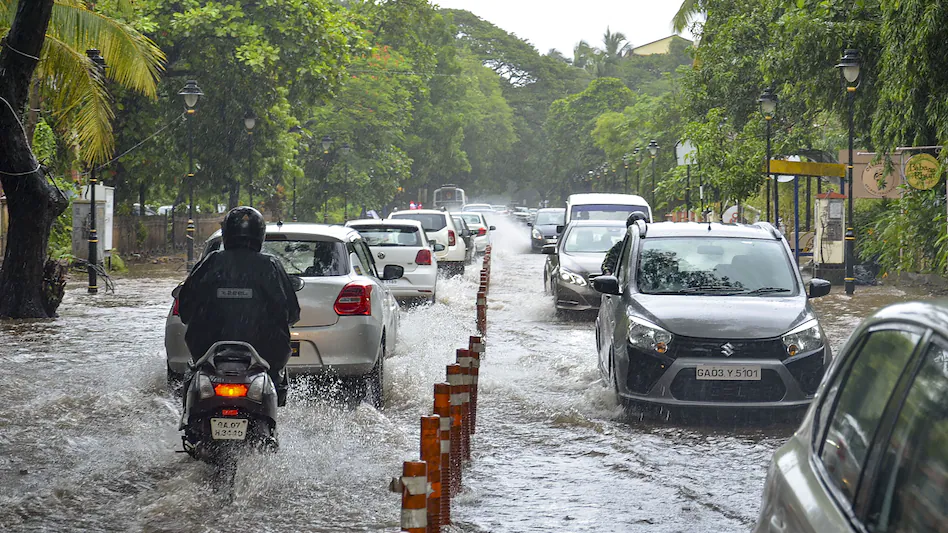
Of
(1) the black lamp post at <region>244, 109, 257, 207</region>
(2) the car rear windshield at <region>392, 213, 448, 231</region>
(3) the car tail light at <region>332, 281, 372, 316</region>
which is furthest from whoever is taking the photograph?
(1) the black lamp post at <region>244, 109, 257, 207</region>

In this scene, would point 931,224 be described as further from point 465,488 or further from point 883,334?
point 883,334

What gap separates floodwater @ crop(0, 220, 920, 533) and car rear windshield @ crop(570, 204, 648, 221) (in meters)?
16.0

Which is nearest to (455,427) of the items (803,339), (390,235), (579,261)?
(803,339)

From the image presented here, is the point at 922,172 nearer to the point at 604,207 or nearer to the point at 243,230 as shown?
the point at 604,207

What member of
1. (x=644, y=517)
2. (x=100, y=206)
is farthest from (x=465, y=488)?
(x=100, y=206)

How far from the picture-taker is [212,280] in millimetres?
6930

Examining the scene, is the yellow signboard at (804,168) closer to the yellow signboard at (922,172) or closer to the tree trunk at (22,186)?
the yellow signboard at (922,172)

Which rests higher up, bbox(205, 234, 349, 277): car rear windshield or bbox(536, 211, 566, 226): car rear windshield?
bbox(536, 211, 566, 226): car rear windshield

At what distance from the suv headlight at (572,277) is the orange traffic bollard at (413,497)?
1456cm

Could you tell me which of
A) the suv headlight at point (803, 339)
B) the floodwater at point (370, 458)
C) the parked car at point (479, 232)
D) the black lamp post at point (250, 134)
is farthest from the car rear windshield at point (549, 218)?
the suv headlight at point (803, 339)

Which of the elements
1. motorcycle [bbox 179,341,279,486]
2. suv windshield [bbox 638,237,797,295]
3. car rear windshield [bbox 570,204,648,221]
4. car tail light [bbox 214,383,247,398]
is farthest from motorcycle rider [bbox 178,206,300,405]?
car rear windshield [bbox 570,204,648,221]

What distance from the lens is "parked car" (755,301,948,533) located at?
2584 millimetres

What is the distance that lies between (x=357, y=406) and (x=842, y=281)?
20.0 metres

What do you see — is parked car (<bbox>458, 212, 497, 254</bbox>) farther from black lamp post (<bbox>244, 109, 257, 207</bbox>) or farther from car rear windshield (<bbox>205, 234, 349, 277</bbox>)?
car rear windshield (<bbox>205, 234, 349, 277</bbox>)
